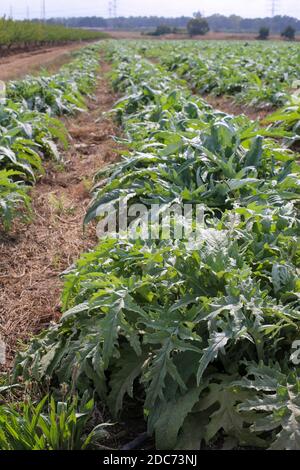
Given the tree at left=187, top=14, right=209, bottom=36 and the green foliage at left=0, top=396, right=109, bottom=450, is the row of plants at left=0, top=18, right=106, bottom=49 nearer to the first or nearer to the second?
the tree at left=187, top=14, right=209, bottom=36

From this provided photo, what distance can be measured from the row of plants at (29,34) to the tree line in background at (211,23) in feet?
190

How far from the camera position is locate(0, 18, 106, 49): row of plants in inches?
1233

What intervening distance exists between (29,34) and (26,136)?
1350 inches

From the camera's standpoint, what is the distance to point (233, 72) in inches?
487

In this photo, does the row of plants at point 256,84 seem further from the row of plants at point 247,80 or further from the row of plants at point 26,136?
the row of plants at point 26,136

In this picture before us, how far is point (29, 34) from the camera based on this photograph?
36969 mm

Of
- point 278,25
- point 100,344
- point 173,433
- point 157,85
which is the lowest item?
point 173,433

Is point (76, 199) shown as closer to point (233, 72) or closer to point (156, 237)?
point (156, 237)

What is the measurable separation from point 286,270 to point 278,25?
125 m

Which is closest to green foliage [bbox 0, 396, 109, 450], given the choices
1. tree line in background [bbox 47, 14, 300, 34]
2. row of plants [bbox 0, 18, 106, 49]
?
row of plants [bbox 0, 18, 106, 49]

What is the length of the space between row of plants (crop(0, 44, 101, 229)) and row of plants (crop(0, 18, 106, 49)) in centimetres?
2336

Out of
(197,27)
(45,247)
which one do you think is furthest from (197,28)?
(45,247)

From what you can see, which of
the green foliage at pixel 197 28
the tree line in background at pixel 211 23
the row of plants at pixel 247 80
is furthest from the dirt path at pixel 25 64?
the tree line in background at pixel 211 23

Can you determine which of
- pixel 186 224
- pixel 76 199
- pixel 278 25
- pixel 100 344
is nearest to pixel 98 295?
pixel 100 344
